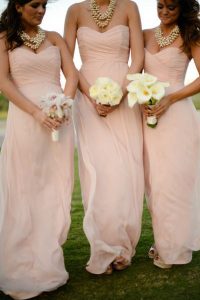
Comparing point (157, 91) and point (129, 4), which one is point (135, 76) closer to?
point (157, 91)

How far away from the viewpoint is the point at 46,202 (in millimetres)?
4949

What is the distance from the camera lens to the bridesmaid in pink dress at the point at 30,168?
479 centimetres

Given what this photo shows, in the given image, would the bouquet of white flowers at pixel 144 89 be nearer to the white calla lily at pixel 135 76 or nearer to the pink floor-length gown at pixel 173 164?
the white calla lily at pixel 135 76

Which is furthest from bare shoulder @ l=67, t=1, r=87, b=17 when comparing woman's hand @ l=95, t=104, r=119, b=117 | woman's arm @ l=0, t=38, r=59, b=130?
woman's hand @ l=95, t=104, r=119, b=117

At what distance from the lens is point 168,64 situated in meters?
5.32

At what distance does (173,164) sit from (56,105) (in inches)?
57.9

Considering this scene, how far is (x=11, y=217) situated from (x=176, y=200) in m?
1.74

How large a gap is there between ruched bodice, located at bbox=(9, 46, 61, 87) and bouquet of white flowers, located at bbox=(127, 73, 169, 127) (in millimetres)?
755

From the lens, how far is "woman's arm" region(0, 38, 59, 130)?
4.77m

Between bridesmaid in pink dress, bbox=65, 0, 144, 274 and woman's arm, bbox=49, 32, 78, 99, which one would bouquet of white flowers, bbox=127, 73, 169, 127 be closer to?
bridesmaid in pink dress, bbox=65, 0, 144, 274

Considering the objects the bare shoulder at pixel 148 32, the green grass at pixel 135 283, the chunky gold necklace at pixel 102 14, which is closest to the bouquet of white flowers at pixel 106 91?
the chunky gold necklace at pixel 102 14

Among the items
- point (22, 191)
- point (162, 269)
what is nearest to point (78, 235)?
point (162, 269)

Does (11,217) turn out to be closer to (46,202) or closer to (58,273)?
(46,202)

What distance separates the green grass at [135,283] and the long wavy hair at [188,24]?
2.30 meters
